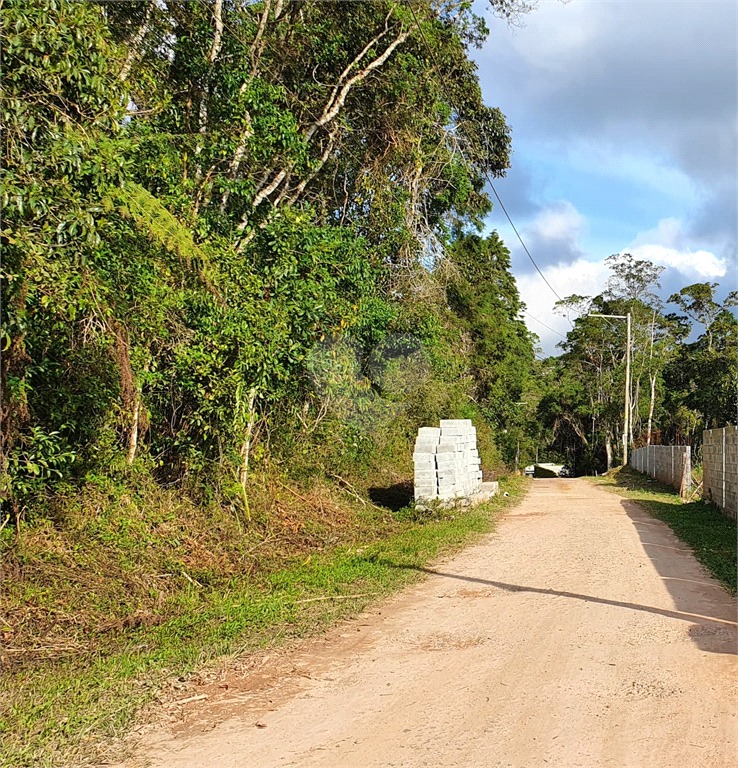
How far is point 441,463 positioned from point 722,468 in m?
5.43

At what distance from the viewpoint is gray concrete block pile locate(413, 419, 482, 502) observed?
514 inches

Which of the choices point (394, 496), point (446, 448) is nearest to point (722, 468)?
point (446, 448)

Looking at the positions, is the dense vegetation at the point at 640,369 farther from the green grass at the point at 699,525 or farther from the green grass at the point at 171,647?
the green grass at the point at 171,647

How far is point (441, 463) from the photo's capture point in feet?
43.2

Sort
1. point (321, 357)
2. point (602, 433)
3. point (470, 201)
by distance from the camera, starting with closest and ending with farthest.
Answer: point (321, 357) → point (470, 201) → point (602, 433)

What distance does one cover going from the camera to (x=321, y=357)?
37.2 ft

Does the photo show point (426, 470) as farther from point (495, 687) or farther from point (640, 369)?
point (640, 369)

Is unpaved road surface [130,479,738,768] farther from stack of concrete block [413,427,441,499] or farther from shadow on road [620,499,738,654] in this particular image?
stack of concrete block [413,427,441,499]

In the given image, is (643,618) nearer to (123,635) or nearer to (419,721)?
(419,721)

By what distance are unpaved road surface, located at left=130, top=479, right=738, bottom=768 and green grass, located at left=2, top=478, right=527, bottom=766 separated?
1.08 feet

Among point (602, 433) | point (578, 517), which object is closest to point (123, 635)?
point (578, 517)

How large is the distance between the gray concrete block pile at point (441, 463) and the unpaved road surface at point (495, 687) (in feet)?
17.2

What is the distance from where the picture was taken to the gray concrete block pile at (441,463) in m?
13.1

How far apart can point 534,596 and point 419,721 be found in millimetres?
3344
